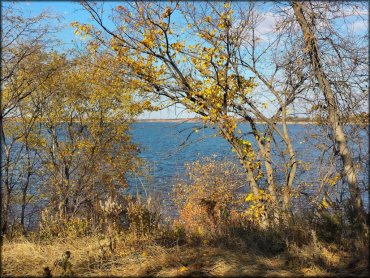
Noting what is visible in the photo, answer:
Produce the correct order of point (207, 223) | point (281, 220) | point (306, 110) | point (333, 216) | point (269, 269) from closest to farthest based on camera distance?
1. point (269, 269)
2. point (333, 216)
3. point (281, 220)
4. point (207, 223)
5. point (306, 110)

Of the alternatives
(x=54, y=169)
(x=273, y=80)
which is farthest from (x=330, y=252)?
(x=54, y=169)

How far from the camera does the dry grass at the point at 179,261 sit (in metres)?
3.88

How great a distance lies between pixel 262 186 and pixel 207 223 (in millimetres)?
2826

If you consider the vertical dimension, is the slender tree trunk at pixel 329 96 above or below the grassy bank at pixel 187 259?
above

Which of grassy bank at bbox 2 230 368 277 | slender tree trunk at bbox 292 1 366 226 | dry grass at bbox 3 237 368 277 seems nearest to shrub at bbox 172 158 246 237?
slender tree trunk at bbox 292 1 366 226

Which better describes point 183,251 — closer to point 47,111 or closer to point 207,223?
point 207,223

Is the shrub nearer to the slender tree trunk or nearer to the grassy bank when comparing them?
the slender tree trunk

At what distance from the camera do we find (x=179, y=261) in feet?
14.1

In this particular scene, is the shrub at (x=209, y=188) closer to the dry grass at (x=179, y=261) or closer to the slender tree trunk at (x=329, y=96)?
the slender tree trunk at (x=329, y=96)

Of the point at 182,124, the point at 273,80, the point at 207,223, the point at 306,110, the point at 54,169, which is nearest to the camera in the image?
the point at 207,223

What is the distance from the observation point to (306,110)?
24.8 ft

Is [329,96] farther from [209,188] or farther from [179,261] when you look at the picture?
[209,188]

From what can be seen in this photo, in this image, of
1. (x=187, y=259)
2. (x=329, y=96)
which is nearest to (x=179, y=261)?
(x=187, y=259)

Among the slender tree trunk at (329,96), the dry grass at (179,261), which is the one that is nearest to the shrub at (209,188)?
the slender tree trunk at (329,96)
